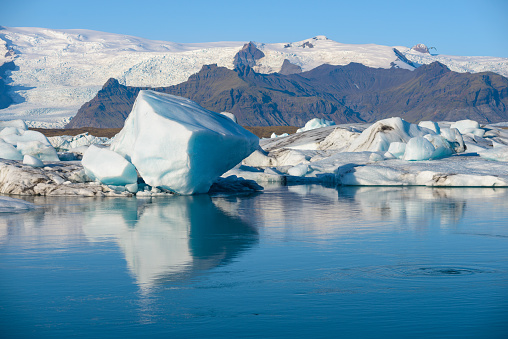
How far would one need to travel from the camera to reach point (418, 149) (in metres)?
22.2

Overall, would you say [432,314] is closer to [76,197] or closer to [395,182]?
[76,197]

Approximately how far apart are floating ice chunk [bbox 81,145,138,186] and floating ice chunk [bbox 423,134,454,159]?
38.4 ft

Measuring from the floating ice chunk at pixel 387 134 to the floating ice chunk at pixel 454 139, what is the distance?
1.24m

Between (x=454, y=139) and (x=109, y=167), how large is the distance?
50.6ft

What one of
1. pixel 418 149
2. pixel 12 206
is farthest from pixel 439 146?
pixel 12 206

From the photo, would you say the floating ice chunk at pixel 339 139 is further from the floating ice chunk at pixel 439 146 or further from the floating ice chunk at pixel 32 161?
the floating ice chunk at pixel 32 161

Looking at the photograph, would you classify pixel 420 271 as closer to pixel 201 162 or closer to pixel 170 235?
pixel 170 235

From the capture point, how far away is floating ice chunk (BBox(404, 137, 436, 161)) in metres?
22.3

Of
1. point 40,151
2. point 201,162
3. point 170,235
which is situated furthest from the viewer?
point 40,151

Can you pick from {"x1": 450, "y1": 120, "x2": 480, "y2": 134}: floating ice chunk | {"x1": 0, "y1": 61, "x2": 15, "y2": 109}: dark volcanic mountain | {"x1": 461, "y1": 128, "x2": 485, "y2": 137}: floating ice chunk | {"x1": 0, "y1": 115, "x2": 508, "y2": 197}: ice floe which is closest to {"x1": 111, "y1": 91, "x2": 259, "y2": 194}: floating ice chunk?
{"x1": 0, "y1": 115, "x2": 508, "y2": 197}: ice floe

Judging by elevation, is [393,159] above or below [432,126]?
below

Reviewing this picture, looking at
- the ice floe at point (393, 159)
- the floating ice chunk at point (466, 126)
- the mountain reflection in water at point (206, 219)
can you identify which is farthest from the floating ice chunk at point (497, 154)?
the floating ice chunk at point (466, 126)

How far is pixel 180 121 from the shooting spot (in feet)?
51.6

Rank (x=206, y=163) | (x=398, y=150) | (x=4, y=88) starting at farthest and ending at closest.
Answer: (x=4, y=88) < (x=398, y=150) < (x=206, y=163)
